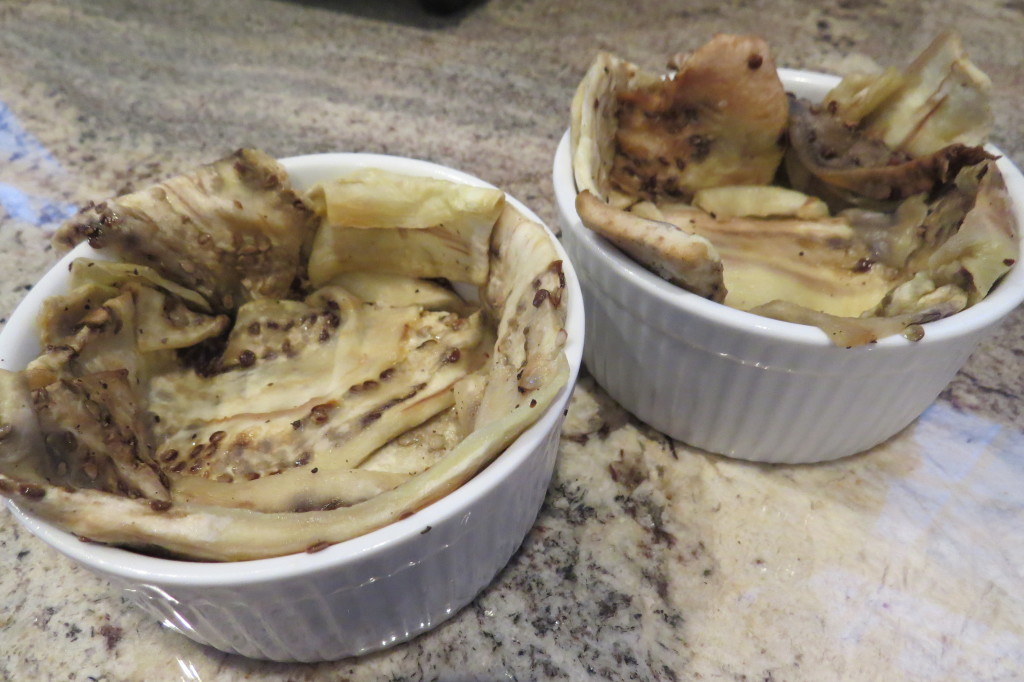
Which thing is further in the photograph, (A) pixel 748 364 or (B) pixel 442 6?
(B) pixel 442 6

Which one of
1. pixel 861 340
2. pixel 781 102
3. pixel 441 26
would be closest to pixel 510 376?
pixel 861 340

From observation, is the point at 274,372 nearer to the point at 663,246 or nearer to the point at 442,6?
the point at 663,246

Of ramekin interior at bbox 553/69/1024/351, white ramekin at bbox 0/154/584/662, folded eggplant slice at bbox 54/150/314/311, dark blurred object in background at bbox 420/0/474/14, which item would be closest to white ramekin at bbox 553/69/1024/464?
ramekin interior at bbox 553/69/1024/351

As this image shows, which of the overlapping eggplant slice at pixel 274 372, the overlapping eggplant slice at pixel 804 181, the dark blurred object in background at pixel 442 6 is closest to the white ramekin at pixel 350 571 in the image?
the overlapping eggplant slice at pixel 274 372

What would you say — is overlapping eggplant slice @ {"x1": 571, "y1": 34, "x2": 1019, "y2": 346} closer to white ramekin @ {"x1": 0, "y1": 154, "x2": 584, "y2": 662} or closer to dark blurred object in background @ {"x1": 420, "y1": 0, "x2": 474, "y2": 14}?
white ramekin @ {"x1": 0, "y1": 154, "x2": 584, "y2": 662}

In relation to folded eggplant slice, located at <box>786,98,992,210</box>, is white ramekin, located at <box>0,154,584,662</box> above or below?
below

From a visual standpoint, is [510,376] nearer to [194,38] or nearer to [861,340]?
[861,340]

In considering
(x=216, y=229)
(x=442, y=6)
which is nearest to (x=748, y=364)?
(x=216, y=229)
